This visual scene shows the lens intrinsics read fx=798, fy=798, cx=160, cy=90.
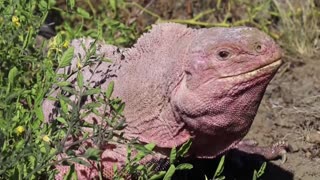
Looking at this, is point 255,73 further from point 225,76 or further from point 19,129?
point 19,129

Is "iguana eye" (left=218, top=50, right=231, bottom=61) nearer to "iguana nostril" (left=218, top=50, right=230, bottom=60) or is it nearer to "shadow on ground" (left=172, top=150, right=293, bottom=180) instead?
"iguana nostril" (left=218, top=50, right=230, bottom=60)

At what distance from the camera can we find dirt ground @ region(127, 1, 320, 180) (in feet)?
16.3

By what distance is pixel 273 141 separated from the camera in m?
5.41

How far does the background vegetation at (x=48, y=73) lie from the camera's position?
135 inches

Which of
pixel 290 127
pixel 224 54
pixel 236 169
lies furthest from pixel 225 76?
pixel 290 127

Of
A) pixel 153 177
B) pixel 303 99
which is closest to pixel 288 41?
pixel 303 99

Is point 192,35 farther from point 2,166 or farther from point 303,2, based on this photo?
point 303,2

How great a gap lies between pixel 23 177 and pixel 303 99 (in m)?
2.87

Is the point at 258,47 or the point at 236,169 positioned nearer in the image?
the point at 258,47

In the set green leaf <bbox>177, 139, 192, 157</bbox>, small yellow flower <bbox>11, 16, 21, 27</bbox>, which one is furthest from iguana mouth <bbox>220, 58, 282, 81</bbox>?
small yellow flower <bbox>11, 16, 21, 27</bbox>

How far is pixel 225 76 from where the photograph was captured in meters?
3.63

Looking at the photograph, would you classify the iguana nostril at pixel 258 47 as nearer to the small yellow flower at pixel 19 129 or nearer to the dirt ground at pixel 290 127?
the small yellow flower at pixel 19 129

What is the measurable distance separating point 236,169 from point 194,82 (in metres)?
1.50

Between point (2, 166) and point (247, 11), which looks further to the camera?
point (247, 11)
